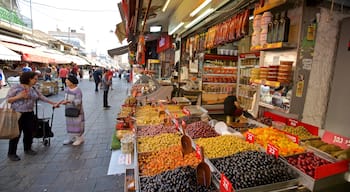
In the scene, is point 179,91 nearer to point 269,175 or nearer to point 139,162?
point 139,162

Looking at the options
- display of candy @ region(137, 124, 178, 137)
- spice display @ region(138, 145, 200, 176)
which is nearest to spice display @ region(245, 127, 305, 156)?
spice display @ region(138, 145, 200, 176)

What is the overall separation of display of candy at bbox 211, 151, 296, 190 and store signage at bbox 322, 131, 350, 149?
3.21 ft

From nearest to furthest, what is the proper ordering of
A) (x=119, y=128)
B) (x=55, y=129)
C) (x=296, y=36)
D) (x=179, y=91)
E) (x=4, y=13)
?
(x=296, y=36)
(x=119, y=128)
(x=55, y=129)
(x=179, y=91)
(x=4, y=13)

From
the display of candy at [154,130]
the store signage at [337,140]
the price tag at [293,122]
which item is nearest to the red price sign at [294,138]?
the store signage at [337,140]

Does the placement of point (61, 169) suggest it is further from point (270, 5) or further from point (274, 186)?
point (270, 5)

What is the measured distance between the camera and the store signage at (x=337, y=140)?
2.23 m

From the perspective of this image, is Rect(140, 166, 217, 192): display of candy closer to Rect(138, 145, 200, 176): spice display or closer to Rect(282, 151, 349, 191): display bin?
Rect(138, 145, 200, 176): spice display

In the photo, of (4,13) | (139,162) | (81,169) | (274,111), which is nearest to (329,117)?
(274,111)

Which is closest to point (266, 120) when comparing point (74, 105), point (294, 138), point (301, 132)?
point (301, 132)

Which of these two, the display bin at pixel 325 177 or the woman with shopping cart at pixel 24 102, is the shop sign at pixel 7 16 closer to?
the woman with shopping cart at pixel 24 102

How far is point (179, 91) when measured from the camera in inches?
265

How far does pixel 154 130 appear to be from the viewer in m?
3.09

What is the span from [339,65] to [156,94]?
4144 mm

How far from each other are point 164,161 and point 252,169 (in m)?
0.88
